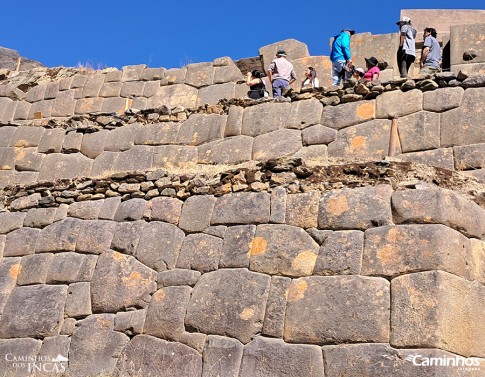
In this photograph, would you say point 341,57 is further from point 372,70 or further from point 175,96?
point 175,96

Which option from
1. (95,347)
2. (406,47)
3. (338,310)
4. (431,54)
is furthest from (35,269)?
(431,54)

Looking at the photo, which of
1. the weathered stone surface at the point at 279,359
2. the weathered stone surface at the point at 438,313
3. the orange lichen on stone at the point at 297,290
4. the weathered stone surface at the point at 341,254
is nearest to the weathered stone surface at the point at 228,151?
the weathered stone surface at the point at 341,254

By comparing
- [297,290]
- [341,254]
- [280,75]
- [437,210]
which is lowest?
[297,290]

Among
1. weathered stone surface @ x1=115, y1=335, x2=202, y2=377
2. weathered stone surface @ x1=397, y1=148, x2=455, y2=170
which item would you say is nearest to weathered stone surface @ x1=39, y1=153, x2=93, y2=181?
weathered stone surface @ x1=115, y1=335, x2=202, y2=377

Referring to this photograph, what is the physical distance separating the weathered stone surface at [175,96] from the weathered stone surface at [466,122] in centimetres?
537

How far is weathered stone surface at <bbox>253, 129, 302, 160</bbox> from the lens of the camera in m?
9.73

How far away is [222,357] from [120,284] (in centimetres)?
167

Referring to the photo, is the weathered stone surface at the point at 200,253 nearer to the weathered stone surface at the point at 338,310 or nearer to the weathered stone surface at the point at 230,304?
the weathered stone surface at the point at 230,304

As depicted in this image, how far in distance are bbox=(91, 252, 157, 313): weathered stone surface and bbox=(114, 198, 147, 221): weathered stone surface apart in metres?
0.51

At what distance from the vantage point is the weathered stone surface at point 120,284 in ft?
23.6

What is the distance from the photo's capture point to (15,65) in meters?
18.9

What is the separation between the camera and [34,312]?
300 inches

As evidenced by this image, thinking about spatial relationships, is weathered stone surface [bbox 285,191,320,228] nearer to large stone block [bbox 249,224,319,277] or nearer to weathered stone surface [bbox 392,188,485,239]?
large stone block [bbox 249,224,319,277]

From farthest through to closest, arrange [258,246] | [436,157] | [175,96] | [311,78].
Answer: [175,96]
[311,78]
[436,157]
[258,246]
